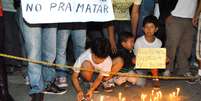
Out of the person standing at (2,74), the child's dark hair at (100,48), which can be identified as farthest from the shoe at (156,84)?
the person standing at (2,74)

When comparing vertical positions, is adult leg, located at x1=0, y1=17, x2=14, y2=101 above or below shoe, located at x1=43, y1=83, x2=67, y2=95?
above

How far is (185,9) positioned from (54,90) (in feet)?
7.80

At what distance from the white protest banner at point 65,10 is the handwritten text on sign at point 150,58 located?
0.96m

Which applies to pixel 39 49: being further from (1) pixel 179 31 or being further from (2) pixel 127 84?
(1) pixel 179 31

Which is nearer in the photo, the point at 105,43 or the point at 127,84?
the point at 105,43

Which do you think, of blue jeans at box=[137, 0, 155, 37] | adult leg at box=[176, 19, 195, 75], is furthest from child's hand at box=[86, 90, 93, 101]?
adult leg at box=[176, 19, 195, 75]

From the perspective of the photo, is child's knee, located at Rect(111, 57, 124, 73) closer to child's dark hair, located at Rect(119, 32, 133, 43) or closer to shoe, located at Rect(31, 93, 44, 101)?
child's dark hair, located at Rect(119, 32, 133, 43)

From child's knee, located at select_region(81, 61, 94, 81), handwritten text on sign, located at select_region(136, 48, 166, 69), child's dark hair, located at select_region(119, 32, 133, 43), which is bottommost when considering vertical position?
child's knee, located at select_region(81, 61, 94, 81)

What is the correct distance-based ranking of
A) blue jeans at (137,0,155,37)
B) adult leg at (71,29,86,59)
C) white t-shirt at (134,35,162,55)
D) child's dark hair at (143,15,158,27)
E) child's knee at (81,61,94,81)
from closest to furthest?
child's knee at (81,61,94,81) → adult leg at (71,29,86,59) → child's dark hair at (143,15,158,27) → white t-shirt at (134,35,162,55) → blue jeans at (137,0,155,37)

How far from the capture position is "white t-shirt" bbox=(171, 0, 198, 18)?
6766mm

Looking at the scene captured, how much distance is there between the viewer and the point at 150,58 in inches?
245

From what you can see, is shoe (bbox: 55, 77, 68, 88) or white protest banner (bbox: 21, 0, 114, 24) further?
shoe (bbox: 55, 77, 68, 88)

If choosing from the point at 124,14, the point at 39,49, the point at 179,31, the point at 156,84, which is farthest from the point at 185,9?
the point at 39,49

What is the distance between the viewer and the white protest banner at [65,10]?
5.06 meters
